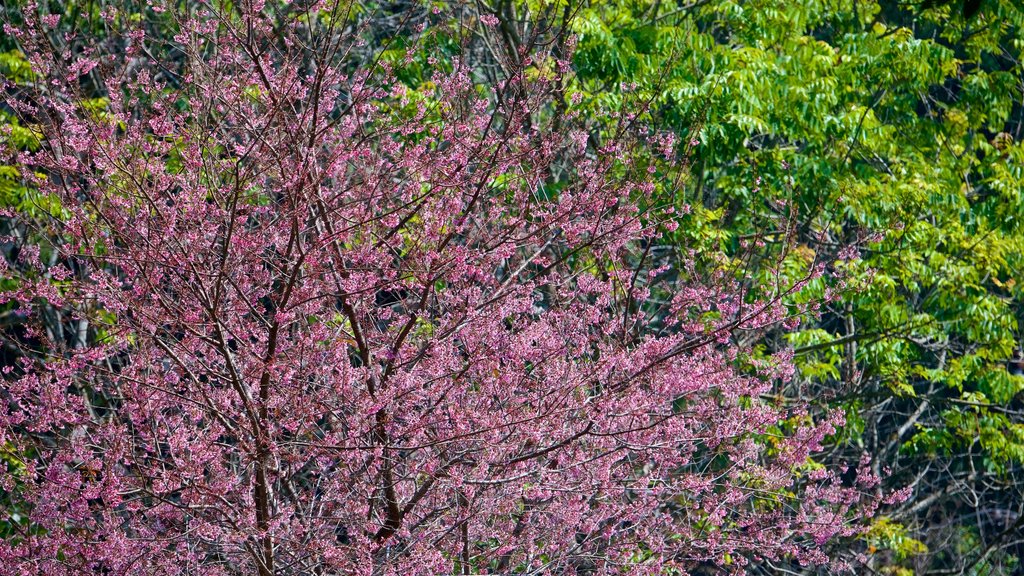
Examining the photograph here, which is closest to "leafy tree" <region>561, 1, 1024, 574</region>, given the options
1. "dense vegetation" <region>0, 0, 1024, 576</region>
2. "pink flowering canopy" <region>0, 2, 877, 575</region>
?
"dense vegetation" <region>0, 0, 1024, 576</region>

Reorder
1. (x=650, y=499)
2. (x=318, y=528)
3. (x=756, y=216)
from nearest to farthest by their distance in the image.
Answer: (x=318, y=528)
(x=650, y=499)
(x=756, y=216)

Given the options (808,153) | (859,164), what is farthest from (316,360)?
(859,164)

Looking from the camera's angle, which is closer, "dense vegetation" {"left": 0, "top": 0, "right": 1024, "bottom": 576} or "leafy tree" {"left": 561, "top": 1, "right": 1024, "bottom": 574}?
"dense vegetation" {"left": 0, "top": 0, "right": 1024, "bottom": 576}

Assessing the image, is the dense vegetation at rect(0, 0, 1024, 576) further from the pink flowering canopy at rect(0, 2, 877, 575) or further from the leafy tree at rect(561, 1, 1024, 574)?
the pink flowering canopy at rect(0, 2, 877, 575)

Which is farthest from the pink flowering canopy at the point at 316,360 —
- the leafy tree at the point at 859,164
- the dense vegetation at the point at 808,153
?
the leafy tree at the point at 859,164

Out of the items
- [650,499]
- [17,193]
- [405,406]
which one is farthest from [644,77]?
[17,193]

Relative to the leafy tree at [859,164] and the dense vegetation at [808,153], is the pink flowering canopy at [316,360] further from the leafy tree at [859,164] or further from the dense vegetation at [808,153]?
the leafy tree at [859,164]

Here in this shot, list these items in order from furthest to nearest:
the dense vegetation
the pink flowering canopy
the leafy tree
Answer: the leafy tree, the dense vegetation, the pink flowering canopy

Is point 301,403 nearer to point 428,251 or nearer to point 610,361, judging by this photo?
point 428,251

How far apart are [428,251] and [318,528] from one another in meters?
1.43

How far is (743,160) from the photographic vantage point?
926 cm

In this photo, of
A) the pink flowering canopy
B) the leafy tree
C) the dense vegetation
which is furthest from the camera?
the leafy tree

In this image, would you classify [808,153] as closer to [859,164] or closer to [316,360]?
[859,164]

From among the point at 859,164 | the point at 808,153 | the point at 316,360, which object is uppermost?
the point at 316,360
